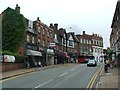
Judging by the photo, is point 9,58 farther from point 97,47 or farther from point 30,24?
point 97,47

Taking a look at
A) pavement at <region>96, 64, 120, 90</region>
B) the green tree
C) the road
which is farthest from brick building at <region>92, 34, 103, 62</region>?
pavement at <region>96, 64, 120, 90</region>

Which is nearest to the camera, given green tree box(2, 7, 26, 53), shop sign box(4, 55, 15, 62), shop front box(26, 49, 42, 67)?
shop sign box(4, 55, 15, 62)

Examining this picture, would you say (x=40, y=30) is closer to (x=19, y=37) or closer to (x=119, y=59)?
(x=19, y=37)

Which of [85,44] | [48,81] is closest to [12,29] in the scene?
[48,81]

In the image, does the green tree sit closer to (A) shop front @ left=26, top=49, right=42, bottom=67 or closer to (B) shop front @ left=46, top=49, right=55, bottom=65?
(A) shop front @ left=26, top=49, right=42, bottom=67

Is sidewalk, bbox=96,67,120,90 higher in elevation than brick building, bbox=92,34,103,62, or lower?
lower

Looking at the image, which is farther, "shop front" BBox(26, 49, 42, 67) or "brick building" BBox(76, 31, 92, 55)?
"brick building" BBox(76, 31, 92, 55)

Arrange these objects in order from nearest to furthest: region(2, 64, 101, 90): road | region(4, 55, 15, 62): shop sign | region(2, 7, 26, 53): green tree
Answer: region(2, 64, 101, 90): road, region(4, 55, 15, 62): shop sign, region(2, 7, 26, 53): green tree

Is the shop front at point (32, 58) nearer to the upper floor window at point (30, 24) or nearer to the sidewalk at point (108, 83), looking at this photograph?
the upper floor window at point (30, 24)

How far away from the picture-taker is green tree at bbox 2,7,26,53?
1944 inches

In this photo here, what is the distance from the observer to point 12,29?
4934cm

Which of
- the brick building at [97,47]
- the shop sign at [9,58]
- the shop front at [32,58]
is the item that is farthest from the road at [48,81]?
the brick building at [97,47]

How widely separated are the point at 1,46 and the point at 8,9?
6.73 meters

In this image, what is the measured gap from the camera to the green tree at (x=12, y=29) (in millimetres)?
49375
